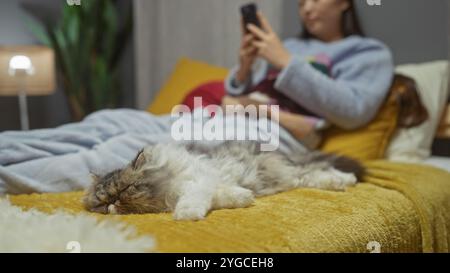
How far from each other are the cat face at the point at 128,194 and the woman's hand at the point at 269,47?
0.71m

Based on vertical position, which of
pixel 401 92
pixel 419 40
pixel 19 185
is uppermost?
pixel 419 40

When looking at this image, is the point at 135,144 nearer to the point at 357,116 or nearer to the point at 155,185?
the point at 155,185

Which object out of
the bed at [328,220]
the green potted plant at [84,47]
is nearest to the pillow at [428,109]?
the bed at [328,220]

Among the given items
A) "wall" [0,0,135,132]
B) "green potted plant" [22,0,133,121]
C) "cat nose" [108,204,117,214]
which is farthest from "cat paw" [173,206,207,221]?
"green potted plant" [22,0,133,121]

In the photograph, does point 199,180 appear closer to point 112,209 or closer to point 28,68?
point 112,209

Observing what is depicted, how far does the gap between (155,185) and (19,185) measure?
345 millimetres

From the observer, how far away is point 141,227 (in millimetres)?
688

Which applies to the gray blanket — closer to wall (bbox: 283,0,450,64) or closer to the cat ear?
the cat ear

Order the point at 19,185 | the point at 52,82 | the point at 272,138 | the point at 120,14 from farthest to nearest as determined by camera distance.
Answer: the point at 120,14, the point at 52,82, the point at 272,138, the point at 19,185

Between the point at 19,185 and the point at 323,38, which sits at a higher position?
the point at 323,38

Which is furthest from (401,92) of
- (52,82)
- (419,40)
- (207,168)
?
(52,82)

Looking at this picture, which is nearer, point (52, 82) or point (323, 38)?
point (323, 38)

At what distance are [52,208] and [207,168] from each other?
287 mm
